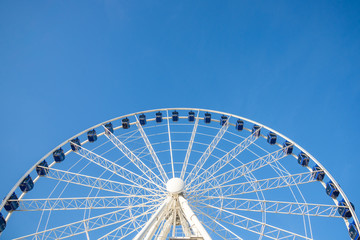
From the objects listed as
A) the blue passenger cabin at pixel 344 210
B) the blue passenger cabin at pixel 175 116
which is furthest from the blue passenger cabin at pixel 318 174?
the blue passenger cabin at pixel 175 116

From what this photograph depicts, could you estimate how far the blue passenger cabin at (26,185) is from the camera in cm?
2222

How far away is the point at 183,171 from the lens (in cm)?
2453

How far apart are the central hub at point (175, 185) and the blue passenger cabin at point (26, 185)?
35.1 ft

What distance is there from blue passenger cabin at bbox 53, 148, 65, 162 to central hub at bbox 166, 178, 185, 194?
9.87m

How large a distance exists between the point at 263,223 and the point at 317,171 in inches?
257

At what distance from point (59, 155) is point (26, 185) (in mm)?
3890

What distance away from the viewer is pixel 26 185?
73.2 feet

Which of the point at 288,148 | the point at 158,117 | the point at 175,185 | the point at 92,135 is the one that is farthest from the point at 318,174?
the point at 92,135

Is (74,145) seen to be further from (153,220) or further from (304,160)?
(304,160)

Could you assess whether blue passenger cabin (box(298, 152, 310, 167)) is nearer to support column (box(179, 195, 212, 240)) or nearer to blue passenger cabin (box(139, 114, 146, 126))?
support column (box(179, 195, 212, 240))

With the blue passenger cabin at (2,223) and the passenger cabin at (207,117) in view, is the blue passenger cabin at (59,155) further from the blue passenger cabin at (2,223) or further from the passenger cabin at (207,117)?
the passenger cabin at (207,117)

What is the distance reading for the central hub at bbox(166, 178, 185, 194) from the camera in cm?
2261

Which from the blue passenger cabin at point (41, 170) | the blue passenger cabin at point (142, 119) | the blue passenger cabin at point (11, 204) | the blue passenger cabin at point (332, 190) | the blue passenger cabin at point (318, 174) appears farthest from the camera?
the blue passenger cabin at point (142, 119)

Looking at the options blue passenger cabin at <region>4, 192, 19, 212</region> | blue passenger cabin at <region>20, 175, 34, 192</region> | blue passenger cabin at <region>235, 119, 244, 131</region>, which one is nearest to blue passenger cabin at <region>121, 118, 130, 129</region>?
blue passenger cabin at <region>20, 175, 34, 192</region>
